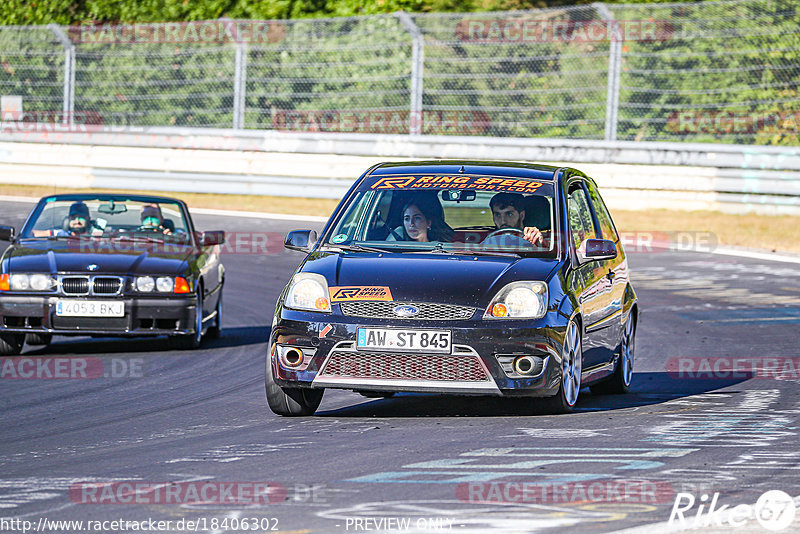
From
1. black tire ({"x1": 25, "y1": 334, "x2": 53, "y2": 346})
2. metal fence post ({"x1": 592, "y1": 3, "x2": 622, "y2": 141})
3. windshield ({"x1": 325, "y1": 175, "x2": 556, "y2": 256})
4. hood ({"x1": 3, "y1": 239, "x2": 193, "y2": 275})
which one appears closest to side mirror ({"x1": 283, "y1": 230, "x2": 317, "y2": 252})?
windshield ({"x1": 325, "y1": 175, "x2": 556, "y2": 256})

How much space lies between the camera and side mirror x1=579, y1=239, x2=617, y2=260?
29.1 feet

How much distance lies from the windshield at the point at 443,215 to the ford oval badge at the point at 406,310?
0.89 metres

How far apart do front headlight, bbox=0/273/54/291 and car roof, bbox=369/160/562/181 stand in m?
3.35

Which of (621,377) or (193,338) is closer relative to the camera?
(621,377)

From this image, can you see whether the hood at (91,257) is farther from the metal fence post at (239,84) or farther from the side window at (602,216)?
the metal fence post at (239,84)

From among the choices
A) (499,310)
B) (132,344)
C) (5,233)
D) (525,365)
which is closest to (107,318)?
(132,344)

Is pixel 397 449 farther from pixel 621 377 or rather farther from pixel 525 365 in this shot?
pixel 621 377

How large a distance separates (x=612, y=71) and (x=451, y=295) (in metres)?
16.1

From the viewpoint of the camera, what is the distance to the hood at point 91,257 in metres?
11.7

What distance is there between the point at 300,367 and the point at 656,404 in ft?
7.77

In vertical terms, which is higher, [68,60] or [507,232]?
[68,60]

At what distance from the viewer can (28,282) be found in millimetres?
11523

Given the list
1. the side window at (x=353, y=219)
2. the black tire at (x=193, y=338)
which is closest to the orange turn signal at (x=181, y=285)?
the black tire at (x=193, y=338)

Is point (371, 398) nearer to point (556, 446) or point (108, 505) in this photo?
point (556, 446)
